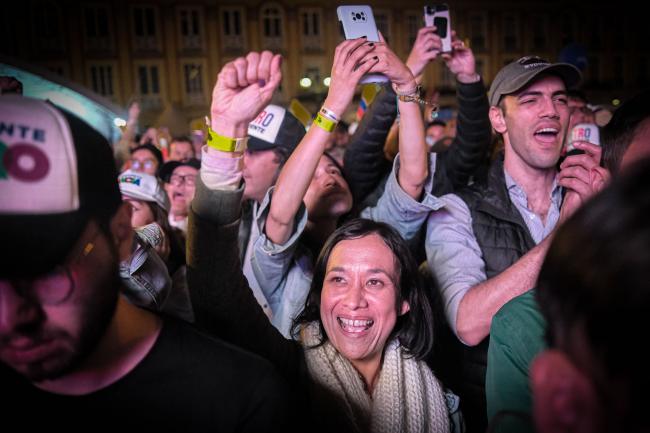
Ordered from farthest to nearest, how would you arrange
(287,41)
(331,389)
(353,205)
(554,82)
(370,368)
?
(287,41), (353,205), (554,82), (370,368), (331,389)

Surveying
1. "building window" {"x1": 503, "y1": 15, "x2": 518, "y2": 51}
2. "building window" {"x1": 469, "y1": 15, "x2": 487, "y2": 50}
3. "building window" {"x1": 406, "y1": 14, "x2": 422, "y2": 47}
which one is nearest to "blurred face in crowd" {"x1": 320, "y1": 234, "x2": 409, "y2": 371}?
"building window" {"x1": 406, "y1": 14, "x2": 422, "y2": 47}

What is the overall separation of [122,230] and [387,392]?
3.84 feet

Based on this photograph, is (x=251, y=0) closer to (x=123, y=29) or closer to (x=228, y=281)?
(x=123, y=29)

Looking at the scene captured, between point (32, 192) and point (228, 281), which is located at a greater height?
point (32, 192)

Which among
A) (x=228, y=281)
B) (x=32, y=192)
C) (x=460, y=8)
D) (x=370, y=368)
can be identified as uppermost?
(x=460, y=8)

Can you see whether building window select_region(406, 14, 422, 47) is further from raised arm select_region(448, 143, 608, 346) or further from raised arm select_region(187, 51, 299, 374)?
raised arm select_region(187, 51, 299, 374)

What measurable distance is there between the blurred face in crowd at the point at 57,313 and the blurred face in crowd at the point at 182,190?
10.2 ft

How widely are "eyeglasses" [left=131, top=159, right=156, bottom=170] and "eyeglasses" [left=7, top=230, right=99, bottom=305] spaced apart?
13.7 ft

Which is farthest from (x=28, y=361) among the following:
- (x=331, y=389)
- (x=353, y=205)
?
(x=353, y=205)

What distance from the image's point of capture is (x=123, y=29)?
90.9 feet

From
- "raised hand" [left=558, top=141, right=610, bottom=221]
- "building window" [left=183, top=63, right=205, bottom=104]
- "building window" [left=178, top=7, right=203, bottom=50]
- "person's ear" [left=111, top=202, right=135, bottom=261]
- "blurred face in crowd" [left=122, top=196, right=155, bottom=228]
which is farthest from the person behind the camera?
"building window" [left=183, top=63, right=205, bottom=104]

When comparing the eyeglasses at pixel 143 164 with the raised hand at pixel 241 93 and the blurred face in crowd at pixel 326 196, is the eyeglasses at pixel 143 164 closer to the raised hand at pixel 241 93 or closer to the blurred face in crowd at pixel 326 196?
the blurred face in crowd at pixel 326 196

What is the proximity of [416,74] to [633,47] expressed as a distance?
1543 inches

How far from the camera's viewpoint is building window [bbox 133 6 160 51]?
2789 cm
